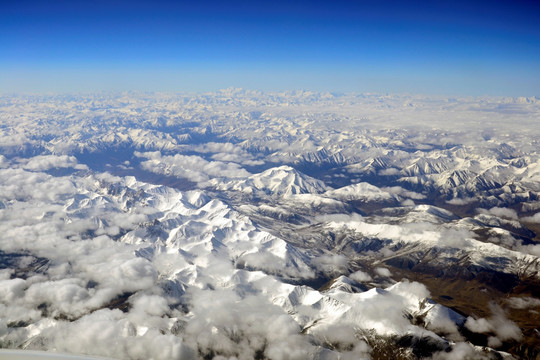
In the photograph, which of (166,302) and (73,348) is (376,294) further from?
(73,348)

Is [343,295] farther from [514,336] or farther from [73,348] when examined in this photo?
[73,348]

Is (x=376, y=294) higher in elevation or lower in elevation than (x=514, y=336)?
higher

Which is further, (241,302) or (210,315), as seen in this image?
(241,302)

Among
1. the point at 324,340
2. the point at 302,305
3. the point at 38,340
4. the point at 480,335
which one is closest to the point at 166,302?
the point at 38,340

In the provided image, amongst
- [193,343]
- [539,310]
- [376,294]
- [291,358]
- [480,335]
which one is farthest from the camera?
[539,310]

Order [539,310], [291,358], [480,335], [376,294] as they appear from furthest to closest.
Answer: [539,310], [376,294], [480,335], [291,358]

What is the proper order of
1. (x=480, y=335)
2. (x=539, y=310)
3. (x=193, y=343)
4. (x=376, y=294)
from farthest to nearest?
(x=539, y=310) < (x=376, y=294) < (x=480, y=335) < (x=193, y=343)

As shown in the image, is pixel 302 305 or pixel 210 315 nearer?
pixel 210 315

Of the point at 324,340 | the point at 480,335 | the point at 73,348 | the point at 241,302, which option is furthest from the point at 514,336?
the point at 73,348

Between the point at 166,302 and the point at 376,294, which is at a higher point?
the point at 376,294
